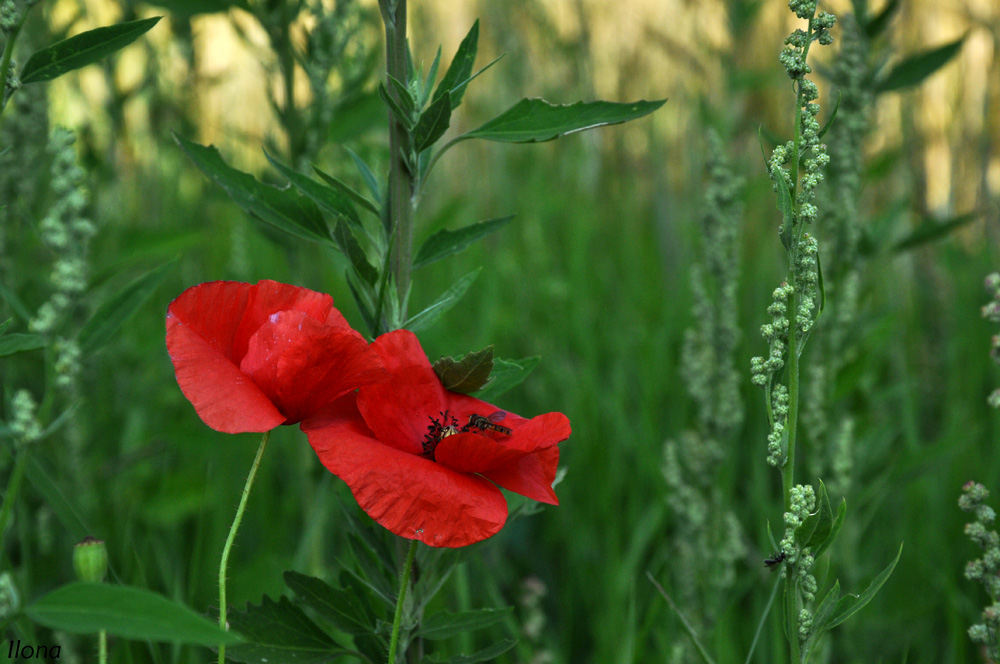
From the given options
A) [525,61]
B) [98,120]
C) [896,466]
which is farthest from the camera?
[525,61]

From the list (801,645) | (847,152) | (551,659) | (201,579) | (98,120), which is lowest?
(551,659)

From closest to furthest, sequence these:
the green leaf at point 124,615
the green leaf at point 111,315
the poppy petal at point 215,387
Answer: the green leaf at point 124,615, the poppy petal at point 215,387, the green leaf at point 111,315

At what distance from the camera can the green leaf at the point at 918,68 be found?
1276 millimetres

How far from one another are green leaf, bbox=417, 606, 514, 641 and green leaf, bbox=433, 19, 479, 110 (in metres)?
0.41

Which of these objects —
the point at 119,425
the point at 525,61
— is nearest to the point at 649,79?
the point at 525,61

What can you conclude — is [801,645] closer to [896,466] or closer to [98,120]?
[896,466]

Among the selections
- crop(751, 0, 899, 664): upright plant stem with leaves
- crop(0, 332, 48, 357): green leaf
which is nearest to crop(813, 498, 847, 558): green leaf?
crop(751, 0, 899, 664): upright plant stem with leaves

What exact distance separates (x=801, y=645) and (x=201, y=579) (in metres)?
0.92

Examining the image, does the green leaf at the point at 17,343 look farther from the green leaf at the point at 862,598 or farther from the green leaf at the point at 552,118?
the green leaf at the point at 862,598

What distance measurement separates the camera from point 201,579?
124cm

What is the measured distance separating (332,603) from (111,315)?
0.33 m

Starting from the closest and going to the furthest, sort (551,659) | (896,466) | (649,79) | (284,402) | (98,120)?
(284,402) < (551,659) < (896,466) < (98,120) < (649,79)

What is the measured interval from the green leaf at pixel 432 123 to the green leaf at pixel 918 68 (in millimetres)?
936

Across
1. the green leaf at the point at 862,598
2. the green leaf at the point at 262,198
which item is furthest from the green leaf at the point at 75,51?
the green leaf at the point at 862,598
